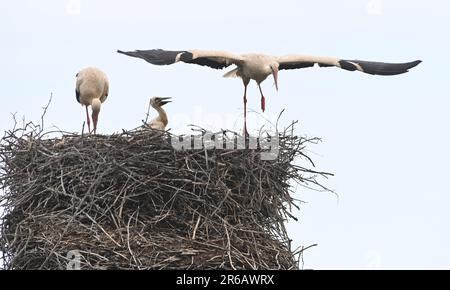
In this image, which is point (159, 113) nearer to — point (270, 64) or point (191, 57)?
point (191, 57)

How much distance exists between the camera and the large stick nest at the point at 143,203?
367 inches

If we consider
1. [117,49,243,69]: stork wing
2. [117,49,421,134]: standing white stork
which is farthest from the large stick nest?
[117,49,421,134]: standing white stork

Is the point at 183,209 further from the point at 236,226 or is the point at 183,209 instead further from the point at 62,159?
Answer: the point at 62,159

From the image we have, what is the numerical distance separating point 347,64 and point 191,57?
172cm

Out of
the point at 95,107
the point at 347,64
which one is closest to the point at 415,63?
the point at 347,64

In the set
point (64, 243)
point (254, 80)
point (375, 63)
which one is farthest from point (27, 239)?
point (375, 63)

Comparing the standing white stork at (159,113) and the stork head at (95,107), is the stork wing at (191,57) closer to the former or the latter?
the standing white stork at (159,113)

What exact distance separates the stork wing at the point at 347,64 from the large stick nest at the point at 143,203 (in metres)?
2.00

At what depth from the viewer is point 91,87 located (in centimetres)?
1245
